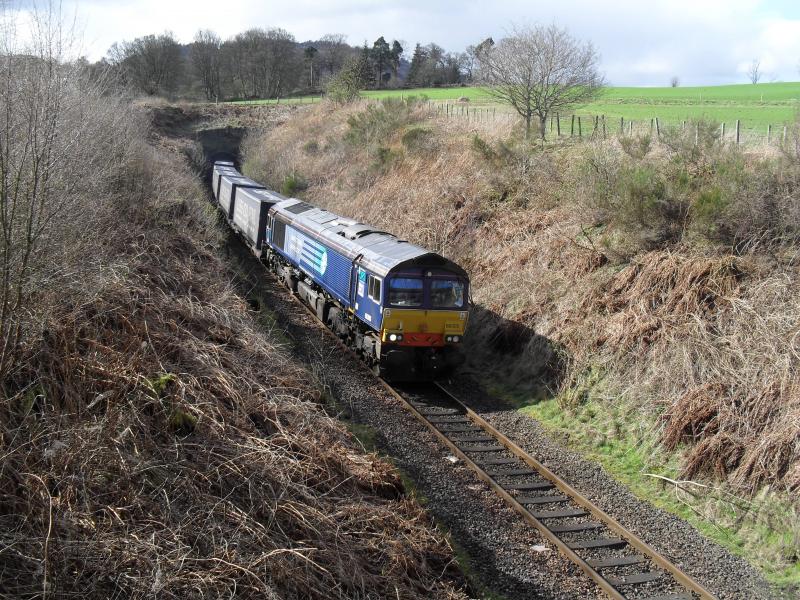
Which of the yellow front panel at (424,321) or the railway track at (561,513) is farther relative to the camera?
the yellow front panel at (424,321)

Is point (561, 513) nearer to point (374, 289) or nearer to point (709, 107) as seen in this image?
point (374, 289)

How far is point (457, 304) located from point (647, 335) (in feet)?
12.5

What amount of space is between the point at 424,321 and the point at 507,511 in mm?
5184

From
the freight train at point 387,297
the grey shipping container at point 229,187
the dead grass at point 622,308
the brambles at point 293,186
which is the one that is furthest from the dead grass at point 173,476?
the brambles at point 293,186

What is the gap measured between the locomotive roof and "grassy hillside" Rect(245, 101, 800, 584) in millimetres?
2886

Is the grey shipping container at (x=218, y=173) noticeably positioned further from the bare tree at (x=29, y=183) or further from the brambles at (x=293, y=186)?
the bare tree at (x=29, y=183)

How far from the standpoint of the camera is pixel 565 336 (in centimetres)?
1378

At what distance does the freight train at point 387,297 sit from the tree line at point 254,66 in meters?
43.3

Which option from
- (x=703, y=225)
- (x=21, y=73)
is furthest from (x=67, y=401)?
(x=703, y=225)

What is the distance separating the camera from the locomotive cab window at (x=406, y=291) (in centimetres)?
1341

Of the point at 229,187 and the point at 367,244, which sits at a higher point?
the point at 229,187

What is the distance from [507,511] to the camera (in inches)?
363

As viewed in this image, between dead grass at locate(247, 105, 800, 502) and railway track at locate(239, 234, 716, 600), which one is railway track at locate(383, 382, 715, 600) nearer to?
railway track at locate(239, 234, 716, 600)

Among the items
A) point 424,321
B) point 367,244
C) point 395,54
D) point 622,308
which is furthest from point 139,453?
point 395,54
